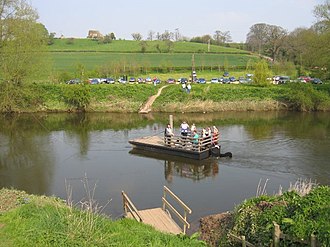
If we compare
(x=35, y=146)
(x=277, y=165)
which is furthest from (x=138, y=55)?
(x=277, y=165)

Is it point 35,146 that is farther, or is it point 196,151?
point 35,146

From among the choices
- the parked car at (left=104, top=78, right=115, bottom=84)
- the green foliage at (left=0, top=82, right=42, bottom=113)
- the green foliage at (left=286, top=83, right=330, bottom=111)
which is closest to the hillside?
the parked car at (left=104, top=78, right=115, bottom=84)

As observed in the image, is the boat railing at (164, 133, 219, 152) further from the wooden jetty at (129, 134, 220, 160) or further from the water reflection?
the water reflection

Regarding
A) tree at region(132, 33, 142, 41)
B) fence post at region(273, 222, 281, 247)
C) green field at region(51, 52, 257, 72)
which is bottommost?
fence post at region(273, 222, 281, 247)

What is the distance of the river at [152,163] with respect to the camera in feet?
63.8

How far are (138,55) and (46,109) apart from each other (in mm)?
54093

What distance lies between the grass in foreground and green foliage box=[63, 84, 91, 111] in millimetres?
33139

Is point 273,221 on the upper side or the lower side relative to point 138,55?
lower

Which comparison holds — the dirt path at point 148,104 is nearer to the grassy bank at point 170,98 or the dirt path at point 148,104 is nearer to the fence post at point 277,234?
the grassy bank at point 170,98

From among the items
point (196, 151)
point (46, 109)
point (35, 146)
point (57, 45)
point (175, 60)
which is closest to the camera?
point (196, 151)

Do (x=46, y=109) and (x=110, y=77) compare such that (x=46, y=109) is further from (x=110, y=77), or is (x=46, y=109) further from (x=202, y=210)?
(x=202, y=210)

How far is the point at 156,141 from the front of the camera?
28.4m

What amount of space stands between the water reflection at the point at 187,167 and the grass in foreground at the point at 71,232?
33.7 ft

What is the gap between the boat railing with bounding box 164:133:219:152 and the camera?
25156mm
